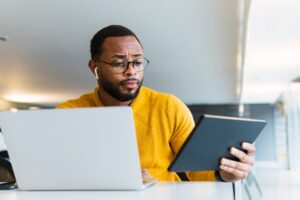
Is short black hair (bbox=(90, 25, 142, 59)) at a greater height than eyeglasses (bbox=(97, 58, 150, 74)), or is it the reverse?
short black hair (bbox=(90, 25, 142, 59))

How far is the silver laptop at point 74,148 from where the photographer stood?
1318mm

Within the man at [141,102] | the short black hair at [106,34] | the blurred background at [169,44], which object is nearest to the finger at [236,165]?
the man at [141,102]

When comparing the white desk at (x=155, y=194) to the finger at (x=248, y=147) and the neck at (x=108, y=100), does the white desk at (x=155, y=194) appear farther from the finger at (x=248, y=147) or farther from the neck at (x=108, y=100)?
the neck at (x=108, y=100)

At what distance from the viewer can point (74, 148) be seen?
4.52ft

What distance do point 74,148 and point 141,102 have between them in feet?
1.77

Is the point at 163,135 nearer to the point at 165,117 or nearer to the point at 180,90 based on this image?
the point at 165,117

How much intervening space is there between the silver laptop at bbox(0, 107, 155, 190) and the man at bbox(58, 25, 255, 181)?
0.30 metres

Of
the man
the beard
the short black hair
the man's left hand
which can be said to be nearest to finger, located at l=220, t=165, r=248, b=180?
the man's left hand

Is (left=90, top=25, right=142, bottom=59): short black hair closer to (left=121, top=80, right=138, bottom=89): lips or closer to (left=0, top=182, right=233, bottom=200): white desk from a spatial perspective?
Answer: (left=121, top=80, right=138, bottom=89): lips

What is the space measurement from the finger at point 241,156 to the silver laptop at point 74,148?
0.90ft

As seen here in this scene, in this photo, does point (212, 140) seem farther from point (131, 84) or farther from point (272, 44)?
point (272, 44)

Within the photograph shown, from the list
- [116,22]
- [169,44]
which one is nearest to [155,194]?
[116,22]

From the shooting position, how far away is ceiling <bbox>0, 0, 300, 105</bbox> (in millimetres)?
5832

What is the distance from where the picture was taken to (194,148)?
51.5 inches
